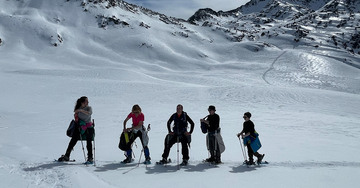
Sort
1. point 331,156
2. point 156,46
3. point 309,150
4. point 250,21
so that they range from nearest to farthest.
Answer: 1. point 331,156
2. point 309,150
3. point 156,46
4. point 250,21

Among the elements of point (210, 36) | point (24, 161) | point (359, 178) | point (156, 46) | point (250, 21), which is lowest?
point (359, 178)

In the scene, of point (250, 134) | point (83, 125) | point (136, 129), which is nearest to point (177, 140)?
point (136, 129)

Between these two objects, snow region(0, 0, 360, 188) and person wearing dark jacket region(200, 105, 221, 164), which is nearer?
snow region(0, 0, 360, 188)

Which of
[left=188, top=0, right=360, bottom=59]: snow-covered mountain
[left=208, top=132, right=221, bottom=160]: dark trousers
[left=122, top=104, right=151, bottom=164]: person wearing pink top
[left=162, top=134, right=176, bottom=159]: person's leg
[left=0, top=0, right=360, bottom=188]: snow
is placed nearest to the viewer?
[left=0, top=0, right=360, bottom=188]: snow

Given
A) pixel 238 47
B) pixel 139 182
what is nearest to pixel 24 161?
pixel 139 182

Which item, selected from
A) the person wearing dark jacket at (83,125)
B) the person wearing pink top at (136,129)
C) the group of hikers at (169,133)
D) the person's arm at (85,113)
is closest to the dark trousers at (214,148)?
the group of hikers at (169,133)

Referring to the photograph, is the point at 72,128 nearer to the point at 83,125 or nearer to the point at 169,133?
the point at 83,125

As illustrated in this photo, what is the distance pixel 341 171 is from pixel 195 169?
4312 millimetres

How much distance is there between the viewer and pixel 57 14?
9975 centimetres

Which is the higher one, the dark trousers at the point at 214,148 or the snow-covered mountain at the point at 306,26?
the snow-covered mountain at the point at 306,26

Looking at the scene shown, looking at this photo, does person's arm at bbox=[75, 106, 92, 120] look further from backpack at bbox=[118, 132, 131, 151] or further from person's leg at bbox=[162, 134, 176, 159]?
person's leg at bbox=[162, 134, 176, 159]

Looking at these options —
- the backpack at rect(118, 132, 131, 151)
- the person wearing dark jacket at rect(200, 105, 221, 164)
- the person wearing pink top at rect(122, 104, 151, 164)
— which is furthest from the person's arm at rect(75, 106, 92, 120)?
the person wearing dark jacket at rect(200, 105, 221, 164)

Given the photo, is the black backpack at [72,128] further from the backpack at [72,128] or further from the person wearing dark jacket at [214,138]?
the person wearing dark jacket at [214,138]

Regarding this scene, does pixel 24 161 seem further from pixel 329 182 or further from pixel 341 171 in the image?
pixel 341 171
